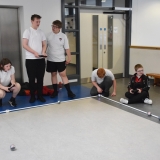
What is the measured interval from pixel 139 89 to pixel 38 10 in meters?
2.81

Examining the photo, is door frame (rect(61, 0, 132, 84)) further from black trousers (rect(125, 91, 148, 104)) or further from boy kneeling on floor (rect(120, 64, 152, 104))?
black trousers (rect(125, 91, 148, 104))

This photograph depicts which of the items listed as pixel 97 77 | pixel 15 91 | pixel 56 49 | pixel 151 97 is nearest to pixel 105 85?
pixel 97 77

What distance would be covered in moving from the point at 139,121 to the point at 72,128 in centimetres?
104

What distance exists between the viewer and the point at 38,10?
18.1 feet

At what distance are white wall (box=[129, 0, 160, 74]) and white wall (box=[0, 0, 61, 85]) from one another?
7.93 ft

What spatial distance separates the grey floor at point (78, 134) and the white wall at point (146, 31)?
8.64 feet

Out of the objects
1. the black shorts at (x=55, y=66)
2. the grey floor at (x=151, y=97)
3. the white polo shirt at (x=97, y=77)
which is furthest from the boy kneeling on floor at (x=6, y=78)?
the grey floor at (x=151, y=97)

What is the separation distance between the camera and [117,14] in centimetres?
691

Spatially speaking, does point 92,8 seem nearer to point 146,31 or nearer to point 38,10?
point 38,10

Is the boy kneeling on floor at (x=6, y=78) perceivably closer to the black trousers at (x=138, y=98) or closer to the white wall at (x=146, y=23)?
the black trousers at (x=138, y=98)

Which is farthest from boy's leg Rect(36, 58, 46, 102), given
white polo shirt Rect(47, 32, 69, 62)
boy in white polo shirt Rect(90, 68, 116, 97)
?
boy in white polo shirt Rect(90, 68, 116, 97)

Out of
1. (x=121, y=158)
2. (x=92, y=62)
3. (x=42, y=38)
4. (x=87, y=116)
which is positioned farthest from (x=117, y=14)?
(x=121, y=158)

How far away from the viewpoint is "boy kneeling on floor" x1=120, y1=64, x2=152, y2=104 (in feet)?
15.2

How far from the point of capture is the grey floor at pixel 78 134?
2761 millimetres
